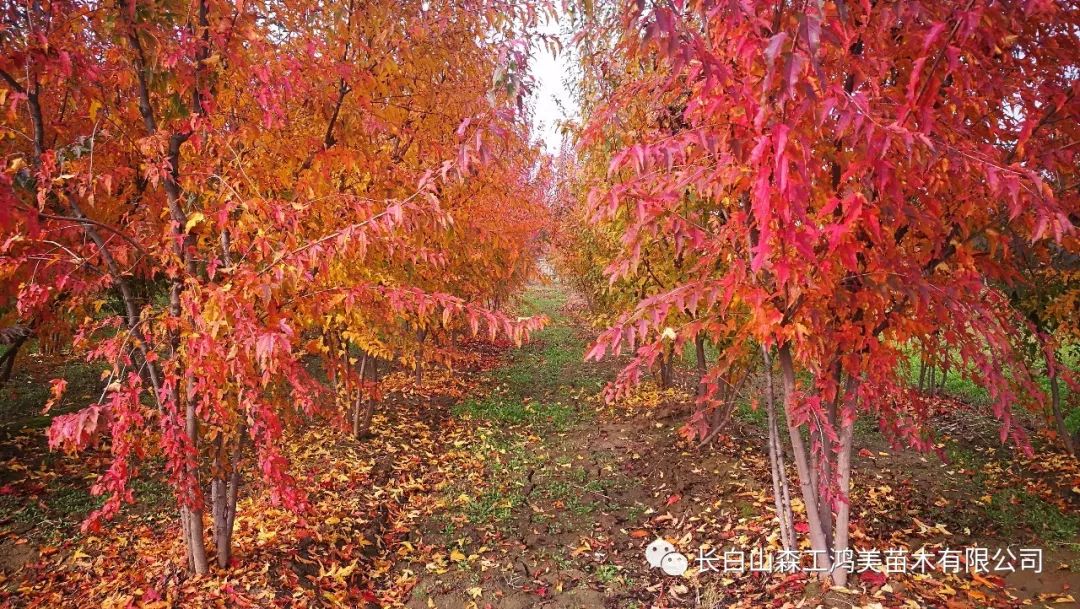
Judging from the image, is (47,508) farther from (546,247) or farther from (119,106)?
(546,247)

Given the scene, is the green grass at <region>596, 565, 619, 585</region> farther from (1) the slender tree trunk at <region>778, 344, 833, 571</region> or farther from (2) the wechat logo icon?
(1) the slender tree trunk at <region>778, 344, 833, 571</region>

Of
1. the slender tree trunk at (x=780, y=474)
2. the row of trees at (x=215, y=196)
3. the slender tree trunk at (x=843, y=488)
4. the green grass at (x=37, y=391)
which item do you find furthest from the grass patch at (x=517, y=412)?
the green grass at (x=37, y=391)

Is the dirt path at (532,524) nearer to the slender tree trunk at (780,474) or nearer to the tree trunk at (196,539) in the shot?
the tree trunk at (196,539)

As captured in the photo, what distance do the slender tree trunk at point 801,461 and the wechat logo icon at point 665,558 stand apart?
103 centimetres

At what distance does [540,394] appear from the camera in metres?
9.73

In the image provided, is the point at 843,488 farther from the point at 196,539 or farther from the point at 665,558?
the point at 196,539

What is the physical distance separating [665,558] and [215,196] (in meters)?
4.05

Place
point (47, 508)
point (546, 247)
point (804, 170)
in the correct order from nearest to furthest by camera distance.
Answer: point (804, 170) < point (47, 508) < point (546, 247)

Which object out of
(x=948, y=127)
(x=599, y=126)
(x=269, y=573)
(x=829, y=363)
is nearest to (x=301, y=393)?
(x=269, y=573)

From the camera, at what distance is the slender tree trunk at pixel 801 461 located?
9.89 feet

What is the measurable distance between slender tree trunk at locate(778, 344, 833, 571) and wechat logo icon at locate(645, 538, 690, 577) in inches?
40.6

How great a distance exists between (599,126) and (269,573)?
371 cm

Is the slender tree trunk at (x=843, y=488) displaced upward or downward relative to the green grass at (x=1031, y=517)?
upward

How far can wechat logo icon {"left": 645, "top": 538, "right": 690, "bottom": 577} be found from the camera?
4.07m
